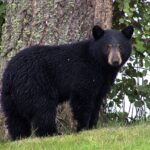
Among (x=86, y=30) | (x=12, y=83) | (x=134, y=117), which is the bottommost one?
(x=134, y=117)

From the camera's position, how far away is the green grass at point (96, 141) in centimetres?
734

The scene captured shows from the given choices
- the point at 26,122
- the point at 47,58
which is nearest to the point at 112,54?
the point at 47,58

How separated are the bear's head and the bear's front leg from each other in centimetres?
58

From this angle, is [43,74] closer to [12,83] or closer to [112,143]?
[12,83]

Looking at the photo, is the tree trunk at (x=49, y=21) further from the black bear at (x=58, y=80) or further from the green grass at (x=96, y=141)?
the green grass at (x=96, y=141)

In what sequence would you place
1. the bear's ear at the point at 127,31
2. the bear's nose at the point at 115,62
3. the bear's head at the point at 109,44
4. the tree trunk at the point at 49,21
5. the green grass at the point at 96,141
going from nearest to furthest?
the green grass at the point at 96,141
the bear's nose at the point at 115,62
the bear's head at the point at 109,44
the bear's ear at the point at 127,31
the tree trunk at the point at 49,21

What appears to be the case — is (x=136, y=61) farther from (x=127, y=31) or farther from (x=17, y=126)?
(x=17, y=126)

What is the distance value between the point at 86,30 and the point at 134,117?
6.55 ft

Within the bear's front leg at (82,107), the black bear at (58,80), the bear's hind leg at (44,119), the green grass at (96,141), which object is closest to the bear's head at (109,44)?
the black bear at (58,80)

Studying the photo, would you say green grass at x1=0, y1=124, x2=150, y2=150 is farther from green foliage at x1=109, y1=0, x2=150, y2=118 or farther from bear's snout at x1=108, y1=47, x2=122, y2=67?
green foliage at x1=109, y1=0, x2=150, y2=118

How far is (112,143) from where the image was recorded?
753cm

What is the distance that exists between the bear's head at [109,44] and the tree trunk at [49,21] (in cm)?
97

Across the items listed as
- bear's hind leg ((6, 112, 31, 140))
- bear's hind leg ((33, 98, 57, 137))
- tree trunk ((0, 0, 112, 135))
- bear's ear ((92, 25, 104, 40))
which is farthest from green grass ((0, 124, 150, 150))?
tree trunk ((0, 0, 112, 135))

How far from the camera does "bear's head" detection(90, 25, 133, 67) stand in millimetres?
8969
